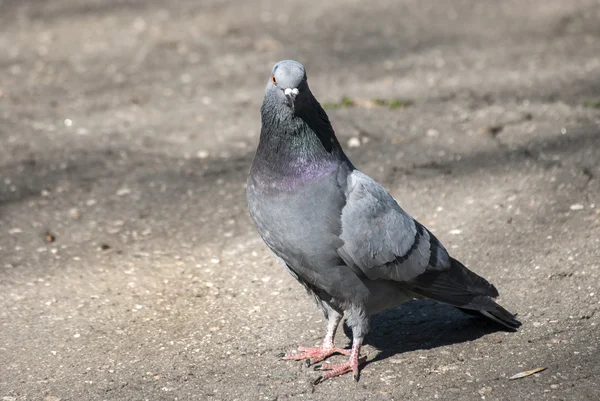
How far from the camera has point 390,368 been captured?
3789 mm

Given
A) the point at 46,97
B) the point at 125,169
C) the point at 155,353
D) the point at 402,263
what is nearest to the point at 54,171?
the point at 125,169

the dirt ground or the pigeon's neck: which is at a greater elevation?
the pigeon's neck

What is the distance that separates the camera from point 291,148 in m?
3.55

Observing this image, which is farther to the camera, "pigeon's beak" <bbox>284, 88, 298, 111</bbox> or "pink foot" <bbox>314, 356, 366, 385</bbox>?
"pink foot" <bbox>314, 356, 366, 385</bbox>

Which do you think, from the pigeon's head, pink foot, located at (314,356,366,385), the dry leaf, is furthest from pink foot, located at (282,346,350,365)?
the pigeon's head

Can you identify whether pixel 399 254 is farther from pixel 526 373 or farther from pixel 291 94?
pixel 291 94

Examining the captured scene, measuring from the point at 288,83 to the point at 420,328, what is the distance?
1.64m

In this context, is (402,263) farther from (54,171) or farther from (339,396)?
(54,171)

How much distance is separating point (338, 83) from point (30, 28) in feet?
14.8

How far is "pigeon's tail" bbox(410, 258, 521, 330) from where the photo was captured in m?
3.80

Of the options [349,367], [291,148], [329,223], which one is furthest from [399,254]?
[291,148]


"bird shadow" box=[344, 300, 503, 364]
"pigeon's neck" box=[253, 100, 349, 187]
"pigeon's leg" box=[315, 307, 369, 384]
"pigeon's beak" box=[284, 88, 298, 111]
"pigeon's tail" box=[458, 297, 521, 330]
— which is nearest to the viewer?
"pigeon's beak" box=[284, 88, 298, 111]

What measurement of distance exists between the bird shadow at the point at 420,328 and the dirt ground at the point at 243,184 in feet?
0.05

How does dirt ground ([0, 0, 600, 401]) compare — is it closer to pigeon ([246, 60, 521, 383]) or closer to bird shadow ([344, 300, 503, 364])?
bird shadow ([344, 300, 503, 364])
